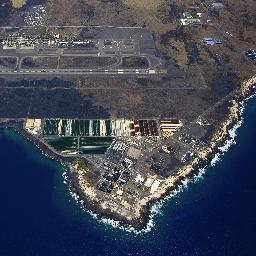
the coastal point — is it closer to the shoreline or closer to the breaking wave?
the shoreline

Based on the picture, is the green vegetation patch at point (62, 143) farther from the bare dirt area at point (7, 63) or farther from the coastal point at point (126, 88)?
the bare dirt area at point (7, 63)

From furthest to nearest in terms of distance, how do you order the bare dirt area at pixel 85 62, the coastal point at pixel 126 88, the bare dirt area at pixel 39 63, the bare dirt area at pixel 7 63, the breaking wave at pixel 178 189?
the bare dirt area at pixel 85 62 < the bare dirt area at pixel 39 63 < the bare dirt area at pixel 7 63 < the coastal point at pixel 126 88 < the breaking wave at pixel 178 189

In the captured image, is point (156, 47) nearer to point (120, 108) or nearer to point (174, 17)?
point (174, 17)

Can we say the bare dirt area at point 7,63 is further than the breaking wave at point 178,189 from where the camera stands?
Yes

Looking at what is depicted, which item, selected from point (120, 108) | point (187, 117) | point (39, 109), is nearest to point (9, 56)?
point (39, 109)

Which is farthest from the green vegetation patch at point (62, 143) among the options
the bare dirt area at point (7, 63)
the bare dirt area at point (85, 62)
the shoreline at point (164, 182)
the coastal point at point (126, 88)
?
the bare dirt area at point (7, 63)

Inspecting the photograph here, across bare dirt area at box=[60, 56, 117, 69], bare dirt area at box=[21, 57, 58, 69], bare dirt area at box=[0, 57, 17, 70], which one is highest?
bare dirt area at box=[60, 56, 117, 69]

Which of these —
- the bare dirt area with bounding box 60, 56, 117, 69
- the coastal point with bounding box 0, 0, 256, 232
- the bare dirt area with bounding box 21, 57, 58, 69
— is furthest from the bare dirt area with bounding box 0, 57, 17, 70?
the bare dirt area with bounding box 60, 56, 117, 69

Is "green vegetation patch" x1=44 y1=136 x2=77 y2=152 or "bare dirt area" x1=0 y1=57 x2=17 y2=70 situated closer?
"green vegetation patch" x1=44 y1=136 x2=77 y2=152
